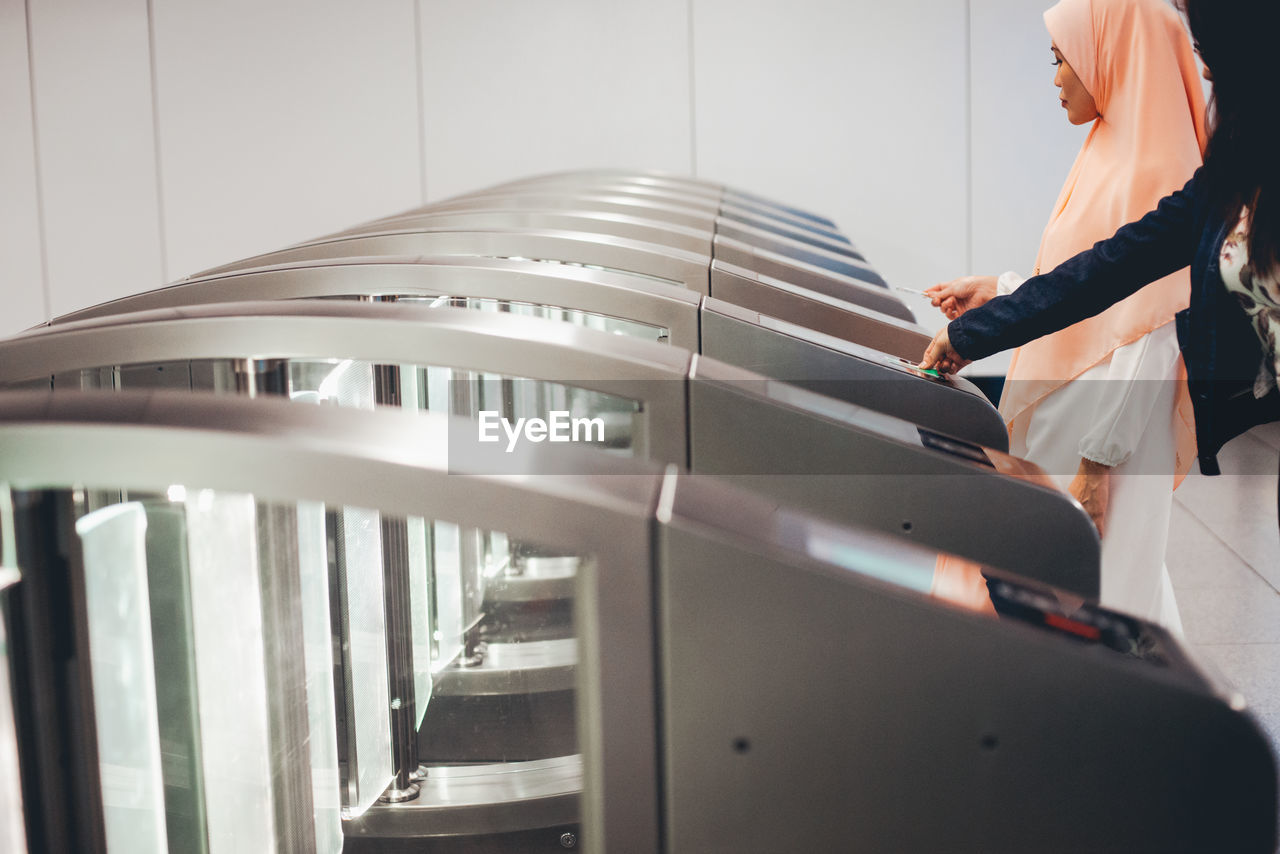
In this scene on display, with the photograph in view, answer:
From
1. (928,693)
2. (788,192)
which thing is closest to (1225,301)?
(928,693)

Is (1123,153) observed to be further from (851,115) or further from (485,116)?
(485,116)

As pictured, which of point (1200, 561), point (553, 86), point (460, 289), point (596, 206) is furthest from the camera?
point (553, 86)

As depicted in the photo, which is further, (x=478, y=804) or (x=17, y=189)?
(x=17, y=189)

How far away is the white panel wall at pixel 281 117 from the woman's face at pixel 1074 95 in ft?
13.0

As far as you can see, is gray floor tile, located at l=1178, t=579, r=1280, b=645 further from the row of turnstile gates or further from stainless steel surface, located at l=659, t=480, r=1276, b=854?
stainless steel surface, located at l=659, t=480, r=1276, b=854

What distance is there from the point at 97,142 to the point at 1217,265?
570 centimetres

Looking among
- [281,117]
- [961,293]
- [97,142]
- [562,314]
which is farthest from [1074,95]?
[97,142]

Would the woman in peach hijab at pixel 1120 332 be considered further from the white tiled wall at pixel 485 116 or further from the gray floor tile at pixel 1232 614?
the white tiled wall at pixel 485 116

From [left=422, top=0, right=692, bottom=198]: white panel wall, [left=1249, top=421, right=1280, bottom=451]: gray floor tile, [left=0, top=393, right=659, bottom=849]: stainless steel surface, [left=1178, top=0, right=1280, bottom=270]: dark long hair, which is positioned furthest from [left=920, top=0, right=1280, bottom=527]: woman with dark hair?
[left=422, top=0, right=692, bottom=198]: white panel wall

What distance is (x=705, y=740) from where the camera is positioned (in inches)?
25.2

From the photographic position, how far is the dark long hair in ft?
4.22

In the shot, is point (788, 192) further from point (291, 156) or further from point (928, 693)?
point (928, 693)

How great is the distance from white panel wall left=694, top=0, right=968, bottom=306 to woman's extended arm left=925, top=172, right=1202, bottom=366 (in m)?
3.86

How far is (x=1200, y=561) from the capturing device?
330 centimetres
